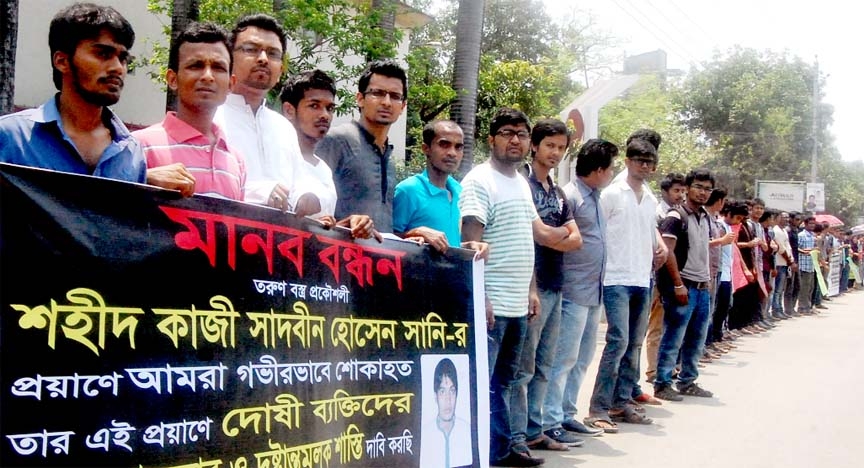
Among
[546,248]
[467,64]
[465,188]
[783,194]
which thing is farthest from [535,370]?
[783,194]

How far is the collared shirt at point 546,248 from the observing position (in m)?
5.64

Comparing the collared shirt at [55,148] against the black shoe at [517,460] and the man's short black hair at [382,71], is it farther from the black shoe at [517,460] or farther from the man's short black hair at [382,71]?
the black shoe at [517,460]

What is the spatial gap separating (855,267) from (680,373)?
22892mm

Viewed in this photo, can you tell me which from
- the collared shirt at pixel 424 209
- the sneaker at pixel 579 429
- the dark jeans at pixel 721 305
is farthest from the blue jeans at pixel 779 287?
the collared shirt at pixel 424 209

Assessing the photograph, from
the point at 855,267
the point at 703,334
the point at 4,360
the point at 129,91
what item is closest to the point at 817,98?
the point at 855,267

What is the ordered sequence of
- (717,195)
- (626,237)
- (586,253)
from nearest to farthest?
(586,253)
(626,237)
(717,195)

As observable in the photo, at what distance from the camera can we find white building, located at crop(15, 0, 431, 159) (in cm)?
1384

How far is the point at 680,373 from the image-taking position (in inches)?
326

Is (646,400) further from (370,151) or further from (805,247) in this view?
(805,247)

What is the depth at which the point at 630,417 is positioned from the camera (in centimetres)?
684

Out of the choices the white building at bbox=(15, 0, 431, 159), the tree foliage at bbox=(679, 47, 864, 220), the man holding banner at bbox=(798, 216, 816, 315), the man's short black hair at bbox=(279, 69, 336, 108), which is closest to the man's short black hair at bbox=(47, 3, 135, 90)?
the man's short black hair at bbox=(279, 69, 336, 108)

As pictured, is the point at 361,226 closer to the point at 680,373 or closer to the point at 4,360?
the point at 4,360

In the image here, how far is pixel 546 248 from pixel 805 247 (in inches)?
551

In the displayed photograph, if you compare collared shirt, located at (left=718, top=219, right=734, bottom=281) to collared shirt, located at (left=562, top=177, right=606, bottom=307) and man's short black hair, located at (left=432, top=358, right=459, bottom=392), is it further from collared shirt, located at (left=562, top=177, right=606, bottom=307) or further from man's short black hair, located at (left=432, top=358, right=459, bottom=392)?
man's short black hair, located at (left=432, top=358, right=459, bottom=392)
